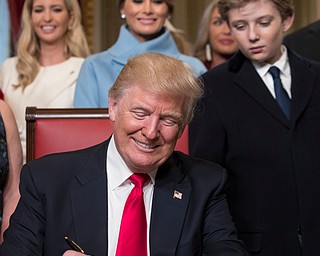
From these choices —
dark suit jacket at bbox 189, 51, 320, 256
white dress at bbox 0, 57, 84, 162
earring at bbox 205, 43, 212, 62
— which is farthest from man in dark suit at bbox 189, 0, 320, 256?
earring at bbox 205, 43, 212, 62

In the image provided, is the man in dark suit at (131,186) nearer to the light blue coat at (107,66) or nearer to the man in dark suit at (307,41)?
the light blue coat at (107,66)

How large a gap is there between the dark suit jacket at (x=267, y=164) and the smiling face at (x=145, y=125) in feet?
1.76

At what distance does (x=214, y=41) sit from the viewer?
13.5 feet

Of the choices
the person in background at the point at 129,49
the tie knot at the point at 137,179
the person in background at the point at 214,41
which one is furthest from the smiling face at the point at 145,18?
the tie knot at the point at 137,179

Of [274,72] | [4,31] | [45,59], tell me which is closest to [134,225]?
[274,72]

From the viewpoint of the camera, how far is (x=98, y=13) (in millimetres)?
5762

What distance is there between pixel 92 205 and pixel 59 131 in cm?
54

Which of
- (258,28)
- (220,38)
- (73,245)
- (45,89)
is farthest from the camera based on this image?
(220,38)

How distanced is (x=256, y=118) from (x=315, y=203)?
0.34 metres

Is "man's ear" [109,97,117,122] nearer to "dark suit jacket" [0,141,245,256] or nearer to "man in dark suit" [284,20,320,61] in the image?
"dark suit jacket" [0,141,245,256]

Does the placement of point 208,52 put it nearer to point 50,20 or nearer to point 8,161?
point 50,20

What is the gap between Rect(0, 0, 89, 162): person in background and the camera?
364 cm

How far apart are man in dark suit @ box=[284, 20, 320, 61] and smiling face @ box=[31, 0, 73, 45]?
3.51 feet

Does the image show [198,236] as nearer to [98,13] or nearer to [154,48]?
[154,48]
